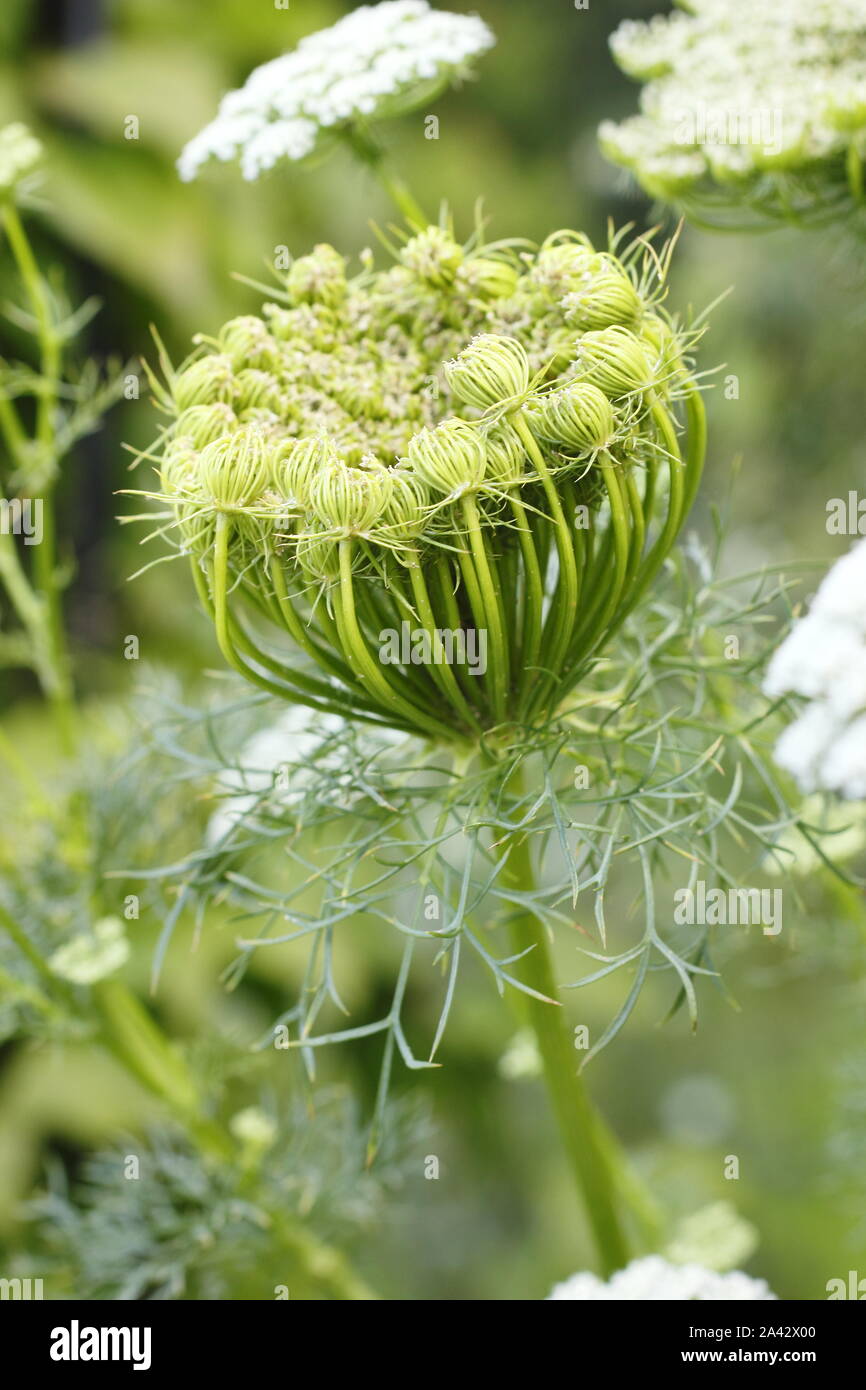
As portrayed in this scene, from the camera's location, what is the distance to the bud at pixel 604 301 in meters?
0.64

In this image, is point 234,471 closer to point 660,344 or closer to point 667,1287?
point 660,344

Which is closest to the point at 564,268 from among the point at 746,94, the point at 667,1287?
the point at 746,94

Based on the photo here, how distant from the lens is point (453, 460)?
1.94 feet

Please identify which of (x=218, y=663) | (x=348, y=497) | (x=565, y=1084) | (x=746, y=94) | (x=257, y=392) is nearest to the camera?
(x=348, y=497)

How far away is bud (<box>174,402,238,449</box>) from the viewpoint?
2.16ft

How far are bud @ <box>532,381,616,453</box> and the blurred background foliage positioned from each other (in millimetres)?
950

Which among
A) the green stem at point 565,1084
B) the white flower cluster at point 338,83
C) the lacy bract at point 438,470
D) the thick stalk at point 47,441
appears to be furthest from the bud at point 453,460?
the thick stalk at point 47,441

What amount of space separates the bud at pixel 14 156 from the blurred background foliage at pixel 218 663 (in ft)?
2.42

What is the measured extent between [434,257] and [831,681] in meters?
0.34

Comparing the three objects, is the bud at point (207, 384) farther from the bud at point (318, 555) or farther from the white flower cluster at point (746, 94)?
the white flower cluster at point (746, 94)

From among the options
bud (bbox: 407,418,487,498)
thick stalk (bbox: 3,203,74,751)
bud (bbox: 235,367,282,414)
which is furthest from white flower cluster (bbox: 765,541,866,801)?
thick stalk (bbox: 3,203,74,751)

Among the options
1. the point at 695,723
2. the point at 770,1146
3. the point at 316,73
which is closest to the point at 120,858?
the point at 695,723

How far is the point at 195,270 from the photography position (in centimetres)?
180
